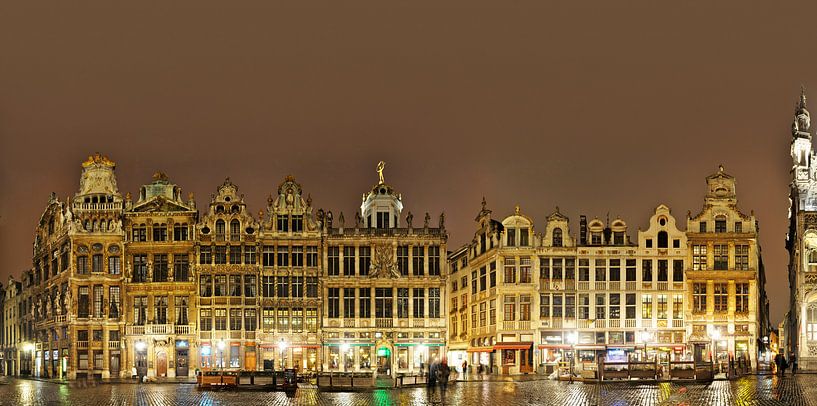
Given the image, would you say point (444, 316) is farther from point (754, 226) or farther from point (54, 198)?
point (54, 198)

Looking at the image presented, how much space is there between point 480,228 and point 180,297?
23.8m

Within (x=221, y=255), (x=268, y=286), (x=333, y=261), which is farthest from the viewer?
(x=333, y=261)

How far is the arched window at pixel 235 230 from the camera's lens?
329 ft

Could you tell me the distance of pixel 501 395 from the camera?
56562 millimetres

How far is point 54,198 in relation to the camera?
110 m

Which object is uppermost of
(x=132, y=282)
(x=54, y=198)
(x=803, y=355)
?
(x=54, y=198)

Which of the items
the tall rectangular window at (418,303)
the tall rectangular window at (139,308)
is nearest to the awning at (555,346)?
the tall rectangular window at (418,303)

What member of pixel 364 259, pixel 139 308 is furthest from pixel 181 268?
pixel 364 259

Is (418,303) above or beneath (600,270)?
beneath

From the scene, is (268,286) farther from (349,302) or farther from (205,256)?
(349,302)

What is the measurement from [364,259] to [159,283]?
15.8 meters

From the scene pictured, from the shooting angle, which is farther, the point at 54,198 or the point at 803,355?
the point at 54,198

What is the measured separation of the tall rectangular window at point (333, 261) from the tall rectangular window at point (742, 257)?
29.9m

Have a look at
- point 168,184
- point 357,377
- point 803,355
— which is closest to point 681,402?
point 357,377
